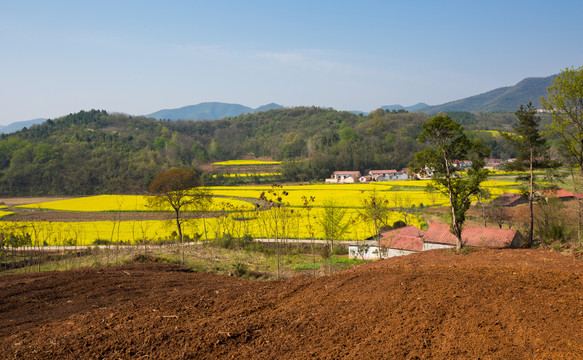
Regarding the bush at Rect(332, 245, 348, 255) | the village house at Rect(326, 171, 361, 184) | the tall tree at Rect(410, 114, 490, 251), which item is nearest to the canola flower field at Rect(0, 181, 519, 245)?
→ the bush at Rect(332, 245, 348, 255)

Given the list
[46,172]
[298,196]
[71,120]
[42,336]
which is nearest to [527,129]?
[42,336]

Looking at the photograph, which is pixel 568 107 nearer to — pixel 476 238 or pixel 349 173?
pixel 476 238

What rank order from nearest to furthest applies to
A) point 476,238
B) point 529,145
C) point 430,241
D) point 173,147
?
point 476,238 < point 529,145 < point 430,241 < point 173,147

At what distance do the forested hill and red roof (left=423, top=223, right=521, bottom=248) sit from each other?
58.9 meters

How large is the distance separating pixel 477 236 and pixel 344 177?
206ft

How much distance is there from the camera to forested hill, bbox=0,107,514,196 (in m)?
71.0

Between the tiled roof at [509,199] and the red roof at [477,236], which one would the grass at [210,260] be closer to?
the red roof at [477,236]

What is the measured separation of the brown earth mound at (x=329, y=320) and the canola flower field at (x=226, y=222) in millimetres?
12204

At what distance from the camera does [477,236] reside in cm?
2280

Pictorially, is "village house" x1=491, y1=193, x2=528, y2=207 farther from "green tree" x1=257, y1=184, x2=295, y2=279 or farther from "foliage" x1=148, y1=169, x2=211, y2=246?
"foliage" x1=148, y1=169, x2=211, y2=246

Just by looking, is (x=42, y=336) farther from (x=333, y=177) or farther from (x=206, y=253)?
(x=333, y=177)

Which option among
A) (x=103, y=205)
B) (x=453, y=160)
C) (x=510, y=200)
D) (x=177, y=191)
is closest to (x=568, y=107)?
(x=453, y=160)

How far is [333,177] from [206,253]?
66.0 meters

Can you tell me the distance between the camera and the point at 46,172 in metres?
69.9
